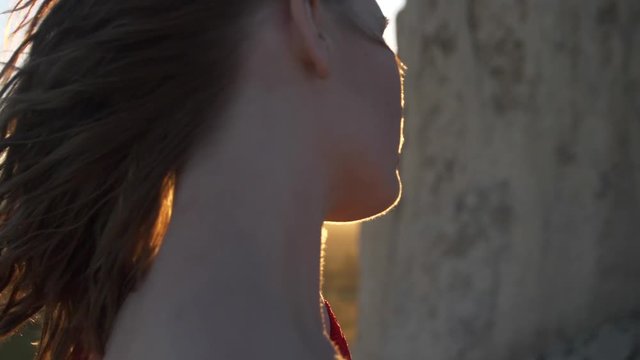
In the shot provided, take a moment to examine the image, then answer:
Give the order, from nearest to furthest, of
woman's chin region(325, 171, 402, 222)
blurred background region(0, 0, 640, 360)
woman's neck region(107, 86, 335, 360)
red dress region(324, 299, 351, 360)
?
woman's neck region(107, 86, 335, 360)
woman's chin region(325, 171, 402, 222)
red dress region(324, 299, 351, 360)
blurred background region(0, 0, 640, 360)

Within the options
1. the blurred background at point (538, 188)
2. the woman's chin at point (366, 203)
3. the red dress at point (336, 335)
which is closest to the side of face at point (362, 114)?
the woman's chin at point (366, 203)

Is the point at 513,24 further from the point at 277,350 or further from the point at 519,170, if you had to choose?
the point at 277,350

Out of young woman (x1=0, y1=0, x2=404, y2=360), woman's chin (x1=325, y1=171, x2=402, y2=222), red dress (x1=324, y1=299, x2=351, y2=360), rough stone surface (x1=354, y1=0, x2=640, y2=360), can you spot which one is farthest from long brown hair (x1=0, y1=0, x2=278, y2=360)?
rough stone surface (x1=354, y1=0, x2=640, y2=360)

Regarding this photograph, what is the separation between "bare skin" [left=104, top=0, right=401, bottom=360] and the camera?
698mm

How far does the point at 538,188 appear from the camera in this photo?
2.79 meters

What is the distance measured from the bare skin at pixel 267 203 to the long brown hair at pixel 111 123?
17mm

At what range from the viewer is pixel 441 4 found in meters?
2.95

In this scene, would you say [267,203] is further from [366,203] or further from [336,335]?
[336,335]

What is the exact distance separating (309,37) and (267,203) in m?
0.12

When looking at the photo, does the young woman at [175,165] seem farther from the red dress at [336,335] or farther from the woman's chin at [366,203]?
the red dress at [336,335]

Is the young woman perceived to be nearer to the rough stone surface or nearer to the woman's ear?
the woman's ear

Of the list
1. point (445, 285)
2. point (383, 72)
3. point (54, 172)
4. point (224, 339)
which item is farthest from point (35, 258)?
point (445, 285)

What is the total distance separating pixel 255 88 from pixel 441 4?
7.50ft

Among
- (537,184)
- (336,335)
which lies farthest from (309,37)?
(537,184)
